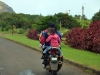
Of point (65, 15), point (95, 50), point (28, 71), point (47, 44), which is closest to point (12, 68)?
point (28, 71)

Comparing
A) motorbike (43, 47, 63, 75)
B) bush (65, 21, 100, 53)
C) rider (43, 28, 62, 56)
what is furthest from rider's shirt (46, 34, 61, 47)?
bush (65, 21, 100, 53)

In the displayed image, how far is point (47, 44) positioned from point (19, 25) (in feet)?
190

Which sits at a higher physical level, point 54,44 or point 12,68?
point 54,44

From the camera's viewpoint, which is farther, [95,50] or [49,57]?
[95,50]

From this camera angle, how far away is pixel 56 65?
10.0m

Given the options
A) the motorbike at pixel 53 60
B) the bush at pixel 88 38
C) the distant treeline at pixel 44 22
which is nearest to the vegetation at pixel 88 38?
the bush at pixel 88 38

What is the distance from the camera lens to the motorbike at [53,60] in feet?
32.8

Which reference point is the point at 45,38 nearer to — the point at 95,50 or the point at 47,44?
the point at 47,44

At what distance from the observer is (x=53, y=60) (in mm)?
9891

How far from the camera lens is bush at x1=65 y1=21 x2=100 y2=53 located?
736 inches

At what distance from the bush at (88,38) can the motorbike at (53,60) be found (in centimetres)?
796

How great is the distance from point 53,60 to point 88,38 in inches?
Result: 416

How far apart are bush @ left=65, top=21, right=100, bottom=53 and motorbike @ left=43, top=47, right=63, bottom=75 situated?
7.96m

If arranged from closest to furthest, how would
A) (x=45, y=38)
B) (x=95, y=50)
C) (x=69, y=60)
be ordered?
(x=45, y=38) < (x=69, y=60) < (x=95, y=50)
